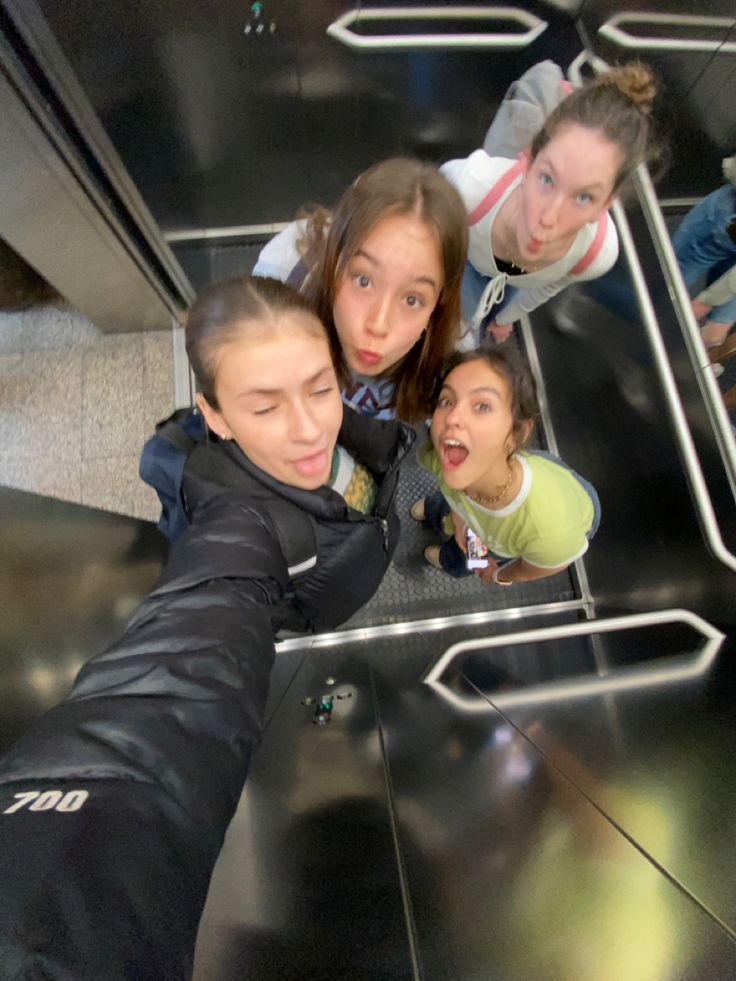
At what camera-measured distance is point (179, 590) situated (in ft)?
2.25

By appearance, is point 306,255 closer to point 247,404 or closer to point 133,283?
point 247,404

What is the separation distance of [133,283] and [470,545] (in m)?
1.42

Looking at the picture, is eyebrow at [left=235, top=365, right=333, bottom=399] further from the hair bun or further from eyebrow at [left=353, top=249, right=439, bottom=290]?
the hair bun

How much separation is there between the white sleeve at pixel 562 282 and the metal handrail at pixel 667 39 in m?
0.71

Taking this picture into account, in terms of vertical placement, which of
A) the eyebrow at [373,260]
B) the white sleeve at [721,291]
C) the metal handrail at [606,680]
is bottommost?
the metal handrail at [606,680]

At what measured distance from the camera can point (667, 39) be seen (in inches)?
65.0

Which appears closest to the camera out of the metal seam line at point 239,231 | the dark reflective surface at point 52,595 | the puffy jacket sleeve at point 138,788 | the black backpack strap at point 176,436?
the puffy jacket sleeve at point 138,788

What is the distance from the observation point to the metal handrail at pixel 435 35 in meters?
1.52

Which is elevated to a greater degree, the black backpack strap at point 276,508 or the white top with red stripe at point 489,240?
the white top with red stripe at point 489,240

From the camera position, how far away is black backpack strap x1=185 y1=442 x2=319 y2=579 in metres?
0.88

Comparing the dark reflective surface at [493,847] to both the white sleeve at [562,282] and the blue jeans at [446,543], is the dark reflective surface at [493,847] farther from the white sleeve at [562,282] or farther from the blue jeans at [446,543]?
the white sleeve at [562,282]

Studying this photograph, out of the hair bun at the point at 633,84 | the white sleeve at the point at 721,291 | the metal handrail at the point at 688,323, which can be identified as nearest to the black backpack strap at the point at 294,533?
the metal handrail at the point at 688,323

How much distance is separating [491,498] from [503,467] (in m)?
0.08

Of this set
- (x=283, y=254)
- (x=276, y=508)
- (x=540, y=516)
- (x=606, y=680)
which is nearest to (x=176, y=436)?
(x=276, y=508)
